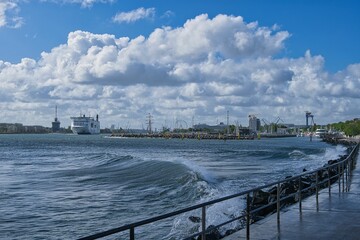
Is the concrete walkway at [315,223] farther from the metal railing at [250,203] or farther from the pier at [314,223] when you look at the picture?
the metal railing at [250,203]

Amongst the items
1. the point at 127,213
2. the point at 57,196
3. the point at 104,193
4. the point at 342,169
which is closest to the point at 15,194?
the point at 57,196

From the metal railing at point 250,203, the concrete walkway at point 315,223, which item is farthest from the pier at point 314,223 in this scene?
the metal railing at point 250,203

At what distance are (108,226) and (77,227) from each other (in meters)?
0.96

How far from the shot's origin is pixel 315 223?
995cm

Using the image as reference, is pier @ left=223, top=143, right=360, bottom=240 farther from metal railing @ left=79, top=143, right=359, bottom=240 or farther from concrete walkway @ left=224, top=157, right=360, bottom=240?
metal railing @ left=79, top=143, right=359, bottom=240

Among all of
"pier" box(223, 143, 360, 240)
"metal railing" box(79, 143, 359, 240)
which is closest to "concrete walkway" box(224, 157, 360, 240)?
"pier" box(223, 143, 360, 240)

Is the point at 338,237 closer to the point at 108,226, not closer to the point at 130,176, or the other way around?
the point at 108,226

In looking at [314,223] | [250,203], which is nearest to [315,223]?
[314,223]

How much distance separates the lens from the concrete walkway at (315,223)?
8.80 metres

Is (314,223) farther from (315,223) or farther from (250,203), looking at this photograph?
(250,203)

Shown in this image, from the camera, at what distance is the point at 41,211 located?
18.4 meters

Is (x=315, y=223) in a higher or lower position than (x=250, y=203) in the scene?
lower

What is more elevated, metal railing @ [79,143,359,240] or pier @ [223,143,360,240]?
metal railing @ [79,143,359,240]

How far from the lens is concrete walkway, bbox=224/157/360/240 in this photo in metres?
8.80
